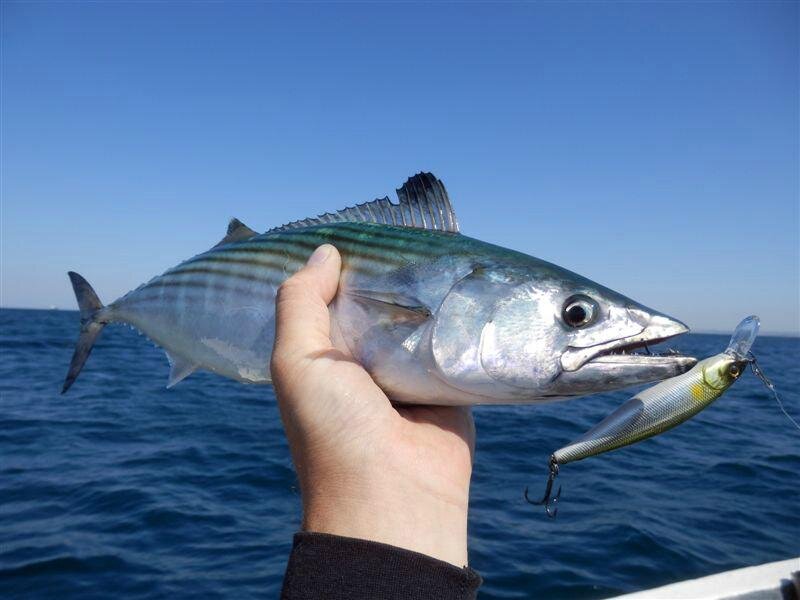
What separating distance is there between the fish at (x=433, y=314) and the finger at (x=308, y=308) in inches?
4.3

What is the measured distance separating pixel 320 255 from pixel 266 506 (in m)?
5.77

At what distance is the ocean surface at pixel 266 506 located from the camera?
19.5 feet

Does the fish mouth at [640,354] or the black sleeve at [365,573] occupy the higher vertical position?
the fish mouth at [640,354]

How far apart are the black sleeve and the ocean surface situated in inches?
172

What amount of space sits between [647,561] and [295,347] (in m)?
5.92

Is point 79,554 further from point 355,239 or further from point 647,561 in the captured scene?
point 647,561

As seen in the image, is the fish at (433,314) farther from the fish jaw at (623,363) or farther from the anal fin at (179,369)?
the anal fin at (179,369)

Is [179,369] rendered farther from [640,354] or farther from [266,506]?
[266,506]

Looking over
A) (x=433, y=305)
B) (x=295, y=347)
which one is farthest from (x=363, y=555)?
(x=433, y=305)

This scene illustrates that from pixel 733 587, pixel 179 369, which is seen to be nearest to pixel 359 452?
pixel 179 369

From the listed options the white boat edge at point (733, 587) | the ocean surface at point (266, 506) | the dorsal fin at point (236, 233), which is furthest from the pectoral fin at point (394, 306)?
the ocean surface at point (266, 506)

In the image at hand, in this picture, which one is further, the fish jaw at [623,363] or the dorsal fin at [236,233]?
the dorsal fin at [236,233]

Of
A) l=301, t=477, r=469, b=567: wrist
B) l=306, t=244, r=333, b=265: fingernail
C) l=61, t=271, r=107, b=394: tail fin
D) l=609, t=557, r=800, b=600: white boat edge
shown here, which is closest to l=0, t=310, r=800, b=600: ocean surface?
l=609, t=557, r=800, b=600: white boat edge

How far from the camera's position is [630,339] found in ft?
7.93
